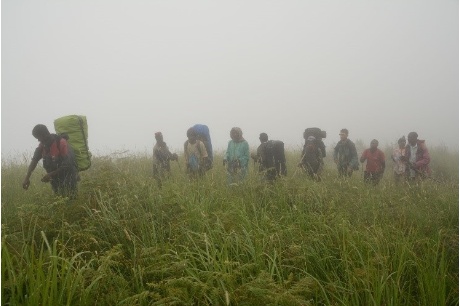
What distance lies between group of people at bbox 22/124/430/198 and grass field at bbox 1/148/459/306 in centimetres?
73

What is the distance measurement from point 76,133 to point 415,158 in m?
8.23

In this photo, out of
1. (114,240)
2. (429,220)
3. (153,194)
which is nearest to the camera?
(114,240)

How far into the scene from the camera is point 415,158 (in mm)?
8016

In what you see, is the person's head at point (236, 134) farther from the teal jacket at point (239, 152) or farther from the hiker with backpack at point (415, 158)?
the hiker with backpack at point (415, 158)

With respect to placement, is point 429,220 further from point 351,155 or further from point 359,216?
point 351,155

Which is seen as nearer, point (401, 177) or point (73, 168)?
point (73, 168)

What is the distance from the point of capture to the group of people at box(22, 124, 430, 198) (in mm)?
4906

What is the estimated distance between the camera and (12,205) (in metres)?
4.28

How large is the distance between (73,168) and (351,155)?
22.3 ft

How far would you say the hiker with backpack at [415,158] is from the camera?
775cm

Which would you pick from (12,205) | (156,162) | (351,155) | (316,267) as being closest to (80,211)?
(12,205)

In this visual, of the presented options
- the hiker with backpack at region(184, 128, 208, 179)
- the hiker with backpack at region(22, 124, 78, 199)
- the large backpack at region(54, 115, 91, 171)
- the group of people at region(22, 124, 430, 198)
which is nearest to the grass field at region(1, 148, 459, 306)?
the hiker with backpack at region(22, 124, 78, 199)

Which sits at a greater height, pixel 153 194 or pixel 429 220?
pixel 153 194

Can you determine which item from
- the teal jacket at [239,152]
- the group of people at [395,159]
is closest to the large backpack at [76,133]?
the teal jacket at [239,152]
